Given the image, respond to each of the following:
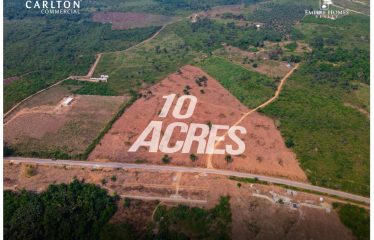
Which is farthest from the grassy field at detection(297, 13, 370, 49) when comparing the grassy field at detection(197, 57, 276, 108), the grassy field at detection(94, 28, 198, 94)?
the grassy field at detection(94, 28, 198, 94)

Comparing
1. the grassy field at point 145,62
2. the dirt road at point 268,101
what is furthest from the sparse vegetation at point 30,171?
the grassy field at point 145,62

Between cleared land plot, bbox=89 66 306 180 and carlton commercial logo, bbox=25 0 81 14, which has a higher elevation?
carlton commercial logo, bbox=25 0 81 14

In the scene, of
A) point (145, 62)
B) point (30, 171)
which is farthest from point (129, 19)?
point (30, 171)

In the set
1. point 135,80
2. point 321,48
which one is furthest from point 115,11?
point 321,48

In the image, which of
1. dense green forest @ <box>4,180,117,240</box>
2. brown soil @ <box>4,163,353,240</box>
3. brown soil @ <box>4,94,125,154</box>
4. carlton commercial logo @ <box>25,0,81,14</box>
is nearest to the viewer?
brown soil @ <box>4,163,353,240</box>

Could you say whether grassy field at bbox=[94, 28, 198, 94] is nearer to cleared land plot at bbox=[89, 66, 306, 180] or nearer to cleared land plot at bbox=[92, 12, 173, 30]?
cleared land plot at bbox=[89, 66, 306, 180]

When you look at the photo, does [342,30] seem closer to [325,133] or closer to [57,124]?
[325,133]

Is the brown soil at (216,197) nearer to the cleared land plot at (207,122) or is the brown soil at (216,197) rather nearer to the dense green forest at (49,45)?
the cleared land plot at (207,122)
